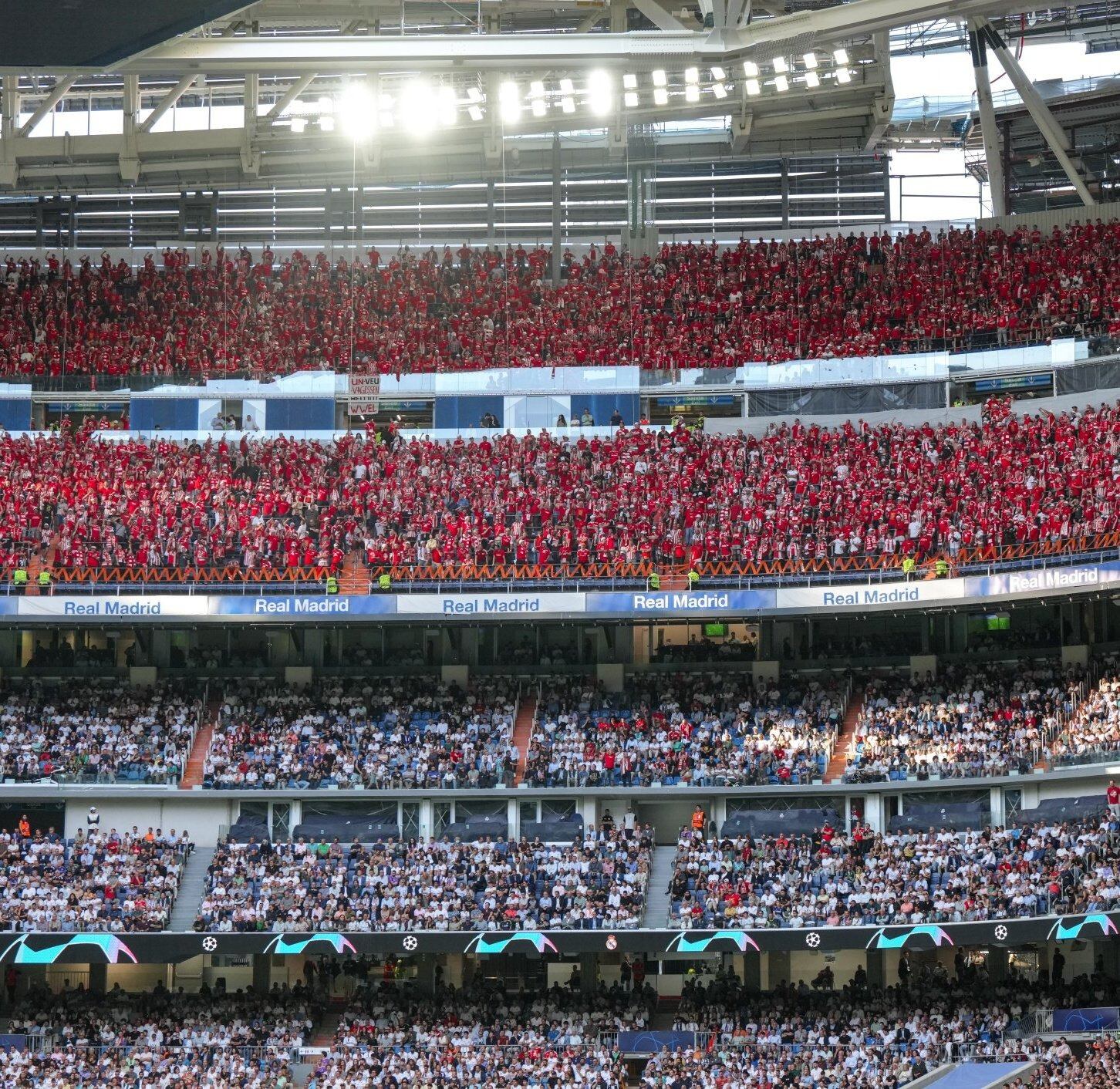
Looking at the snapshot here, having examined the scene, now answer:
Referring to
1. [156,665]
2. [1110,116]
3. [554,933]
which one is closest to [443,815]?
[554,933]

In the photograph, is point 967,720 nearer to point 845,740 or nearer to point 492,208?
point 845,740

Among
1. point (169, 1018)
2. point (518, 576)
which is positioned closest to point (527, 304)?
point (518, 576)

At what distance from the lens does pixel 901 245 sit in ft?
174

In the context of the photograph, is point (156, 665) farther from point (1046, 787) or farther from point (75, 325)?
point (1046, 787)

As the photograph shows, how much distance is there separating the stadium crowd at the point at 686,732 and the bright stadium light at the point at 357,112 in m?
16.5

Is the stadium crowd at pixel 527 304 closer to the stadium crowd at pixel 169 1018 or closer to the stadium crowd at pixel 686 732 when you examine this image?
the stadium crowd at pixel 686 732

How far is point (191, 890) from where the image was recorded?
3959 cm

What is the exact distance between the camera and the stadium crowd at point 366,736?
41.5m

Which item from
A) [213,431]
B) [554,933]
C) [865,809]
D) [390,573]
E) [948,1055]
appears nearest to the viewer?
[948,1055]

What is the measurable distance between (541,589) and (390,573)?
3927 millimetres

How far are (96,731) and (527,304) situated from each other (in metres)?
19.3

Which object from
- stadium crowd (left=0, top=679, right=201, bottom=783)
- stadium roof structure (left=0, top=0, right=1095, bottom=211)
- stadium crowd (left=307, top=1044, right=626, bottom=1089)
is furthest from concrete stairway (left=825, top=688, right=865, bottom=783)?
stadium roof structure (left=0, top=0, right=1095, bottom=211)

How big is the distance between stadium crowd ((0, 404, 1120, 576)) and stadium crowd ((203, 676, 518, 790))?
11.6 ft

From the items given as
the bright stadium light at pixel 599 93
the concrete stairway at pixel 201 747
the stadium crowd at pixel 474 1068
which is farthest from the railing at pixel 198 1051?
the bright stadium light at pixel 599 93
